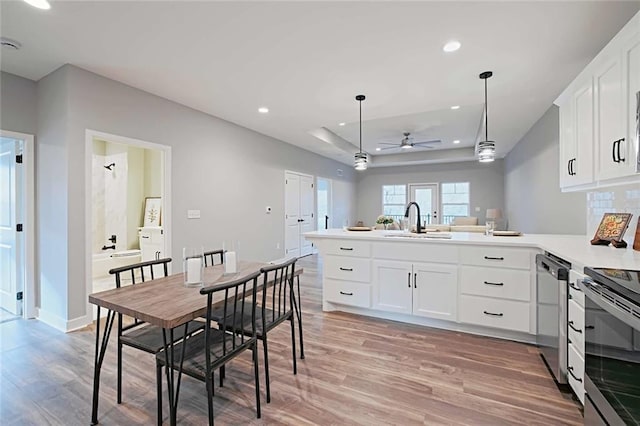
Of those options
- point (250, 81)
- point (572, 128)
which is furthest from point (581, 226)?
point (250, 81)

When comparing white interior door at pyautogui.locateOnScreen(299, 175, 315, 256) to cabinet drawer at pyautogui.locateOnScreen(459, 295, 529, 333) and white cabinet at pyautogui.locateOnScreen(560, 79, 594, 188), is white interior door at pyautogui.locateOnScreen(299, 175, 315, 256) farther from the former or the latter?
white cabinet at pyautogui.locateOnScreen(560, 79, 594, 188)

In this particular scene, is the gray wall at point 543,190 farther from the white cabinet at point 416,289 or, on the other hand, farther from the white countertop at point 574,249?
the white cabinet at point 416,289

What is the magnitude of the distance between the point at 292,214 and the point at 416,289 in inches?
165

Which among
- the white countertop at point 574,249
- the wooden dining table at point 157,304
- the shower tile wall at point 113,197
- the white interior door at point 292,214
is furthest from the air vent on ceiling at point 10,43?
the white interior door at point 292,214

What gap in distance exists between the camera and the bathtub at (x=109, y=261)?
4926mm

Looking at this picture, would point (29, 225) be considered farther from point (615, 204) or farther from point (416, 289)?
point (615, 204)

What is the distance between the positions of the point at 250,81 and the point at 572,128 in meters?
3.22

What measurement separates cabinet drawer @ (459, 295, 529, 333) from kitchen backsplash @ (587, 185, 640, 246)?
948mm

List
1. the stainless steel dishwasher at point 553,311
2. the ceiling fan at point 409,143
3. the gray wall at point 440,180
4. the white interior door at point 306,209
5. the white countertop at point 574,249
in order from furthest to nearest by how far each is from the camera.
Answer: the gray wall at point 440,180 → the white interior door at point 306,209 → the ceiling fan at point 409,143 → the stainless steel dishwasher at point 553,311 → the white countertop at point 574,249

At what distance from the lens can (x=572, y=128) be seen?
2520 mm

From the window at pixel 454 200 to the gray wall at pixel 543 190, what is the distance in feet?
8.14

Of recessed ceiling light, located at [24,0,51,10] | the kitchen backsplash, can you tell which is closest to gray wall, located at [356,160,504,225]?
the kitchen backsplash

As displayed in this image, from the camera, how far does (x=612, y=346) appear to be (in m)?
1.21

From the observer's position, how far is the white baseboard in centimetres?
295
